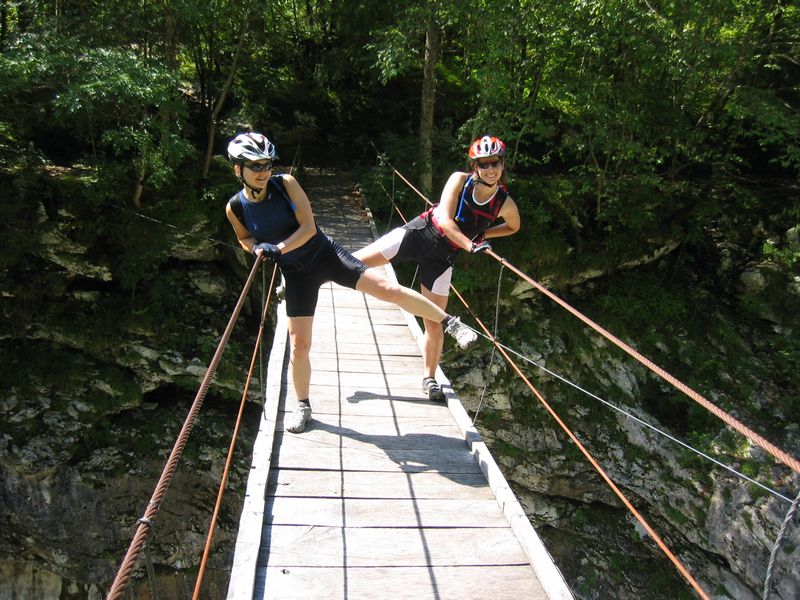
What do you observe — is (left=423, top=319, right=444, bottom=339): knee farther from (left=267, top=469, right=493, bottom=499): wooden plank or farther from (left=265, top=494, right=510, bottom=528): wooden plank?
(left=265, top=494, right=510, bottom=528): wooden plank

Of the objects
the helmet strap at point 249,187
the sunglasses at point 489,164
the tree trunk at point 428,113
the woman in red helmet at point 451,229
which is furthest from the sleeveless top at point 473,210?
the tree trunk at point 428,113

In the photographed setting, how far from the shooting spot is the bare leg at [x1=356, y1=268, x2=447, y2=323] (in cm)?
292

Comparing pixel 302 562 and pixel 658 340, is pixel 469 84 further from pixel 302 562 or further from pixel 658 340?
pixel 302 562

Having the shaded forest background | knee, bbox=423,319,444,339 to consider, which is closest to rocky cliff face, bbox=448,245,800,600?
the shaded forest background

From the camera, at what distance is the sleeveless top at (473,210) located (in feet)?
11.2

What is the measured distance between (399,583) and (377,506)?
0.47 m

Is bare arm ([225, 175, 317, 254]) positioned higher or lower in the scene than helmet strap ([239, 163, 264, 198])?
lower

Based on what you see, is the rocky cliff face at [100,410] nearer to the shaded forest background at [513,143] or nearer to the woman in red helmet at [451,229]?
the shaded forest background at [513,143]

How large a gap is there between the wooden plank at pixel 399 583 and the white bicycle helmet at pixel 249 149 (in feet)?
5.72

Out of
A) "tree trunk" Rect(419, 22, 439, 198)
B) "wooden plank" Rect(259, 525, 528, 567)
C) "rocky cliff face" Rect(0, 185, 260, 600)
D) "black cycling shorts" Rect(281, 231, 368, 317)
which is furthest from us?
"tree trunk" Rect(419, 22, 439, 198)

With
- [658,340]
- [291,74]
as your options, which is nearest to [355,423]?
[658,340]

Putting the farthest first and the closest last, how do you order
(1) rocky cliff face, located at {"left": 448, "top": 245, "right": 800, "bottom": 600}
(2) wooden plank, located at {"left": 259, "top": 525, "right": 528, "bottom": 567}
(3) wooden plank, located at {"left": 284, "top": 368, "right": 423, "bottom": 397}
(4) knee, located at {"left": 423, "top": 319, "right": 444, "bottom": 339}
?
1. (1) rocky cliff face, located at {"left": 448, "top": 245, "right": 800, "bottom": 600}
2. (3) wooden plank, located at {"left": 284, "top": 368, "right": 423, "bottom": 397}
3. (4) knee, located at {"left": 423, "top": 319, "right": 444, "bottom": 339}
4. (2) wooden plank, located at {"left": 259, "top": 525, "right": 528, "bottom": 567}

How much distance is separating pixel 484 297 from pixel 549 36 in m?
3.55

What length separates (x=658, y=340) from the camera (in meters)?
8.63
